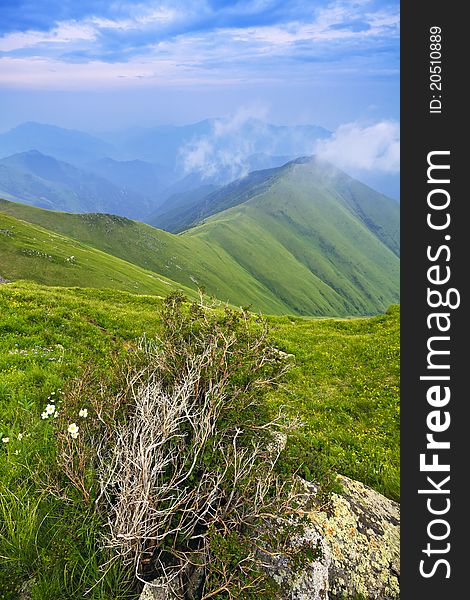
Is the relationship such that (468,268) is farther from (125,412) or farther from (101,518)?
(101,518)

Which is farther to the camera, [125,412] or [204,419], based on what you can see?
[125,412]

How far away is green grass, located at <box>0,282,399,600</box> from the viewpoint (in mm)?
4340

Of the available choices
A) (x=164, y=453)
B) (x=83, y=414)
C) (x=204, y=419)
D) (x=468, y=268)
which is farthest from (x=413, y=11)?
(x=83, y=414)

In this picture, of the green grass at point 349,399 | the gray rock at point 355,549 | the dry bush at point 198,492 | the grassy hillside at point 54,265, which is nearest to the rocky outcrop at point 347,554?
the gray rock at point 355,549

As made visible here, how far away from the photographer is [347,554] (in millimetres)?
5434

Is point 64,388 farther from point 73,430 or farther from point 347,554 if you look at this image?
point 347,554

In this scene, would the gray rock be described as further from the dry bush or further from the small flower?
the small flower

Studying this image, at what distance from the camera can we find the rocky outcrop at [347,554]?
15.6ft

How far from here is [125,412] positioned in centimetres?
536

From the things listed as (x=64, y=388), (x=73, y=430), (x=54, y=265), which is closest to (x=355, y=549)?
(x=73, y=430)

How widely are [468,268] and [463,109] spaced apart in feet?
6.50

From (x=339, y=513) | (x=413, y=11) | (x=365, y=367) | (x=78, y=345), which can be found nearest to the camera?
(x=413, y=11)

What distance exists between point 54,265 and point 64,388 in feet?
295

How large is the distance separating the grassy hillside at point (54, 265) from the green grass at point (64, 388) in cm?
6206
